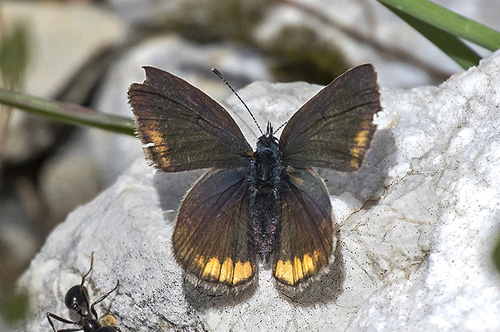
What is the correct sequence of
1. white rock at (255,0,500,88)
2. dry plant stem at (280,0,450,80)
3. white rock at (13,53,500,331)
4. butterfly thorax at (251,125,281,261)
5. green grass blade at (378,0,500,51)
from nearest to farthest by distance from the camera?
white rock at (13,53,500,331), butterfly thorax at (251,125,281,261), green grass blade at (378,0,500,51), dry plant stem at (280,0,450,80), white rock at (255,0,500,88)

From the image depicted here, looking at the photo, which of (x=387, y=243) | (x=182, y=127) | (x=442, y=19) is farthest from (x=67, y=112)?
(x=442, y=19)

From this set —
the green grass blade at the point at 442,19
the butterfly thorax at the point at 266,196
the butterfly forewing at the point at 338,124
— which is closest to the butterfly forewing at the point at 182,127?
the butterfly thorax at the point at 266,196

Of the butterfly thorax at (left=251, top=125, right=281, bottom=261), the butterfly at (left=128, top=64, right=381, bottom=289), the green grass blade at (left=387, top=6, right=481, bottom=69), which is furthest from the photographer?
the green grass blade at (left=387, top=6, right=481, bottom=69)

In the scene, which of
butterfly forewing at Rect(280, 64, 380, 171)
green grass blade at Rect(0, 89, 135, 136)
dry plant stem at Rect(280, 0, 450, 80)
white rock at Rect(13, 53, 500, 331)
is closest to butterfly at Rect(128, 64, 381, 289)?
butterfly forewing at Rect(280, 64, 380, 171)

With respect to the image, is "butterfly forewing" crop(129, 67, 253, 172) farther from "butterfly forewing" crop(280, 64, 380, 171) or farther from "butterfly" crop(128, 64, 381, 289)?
"butterfly forewing" crop(280, 64, 380, 171)

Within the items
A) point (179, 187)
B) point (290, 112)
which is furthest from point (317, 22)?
point (179, 187)
